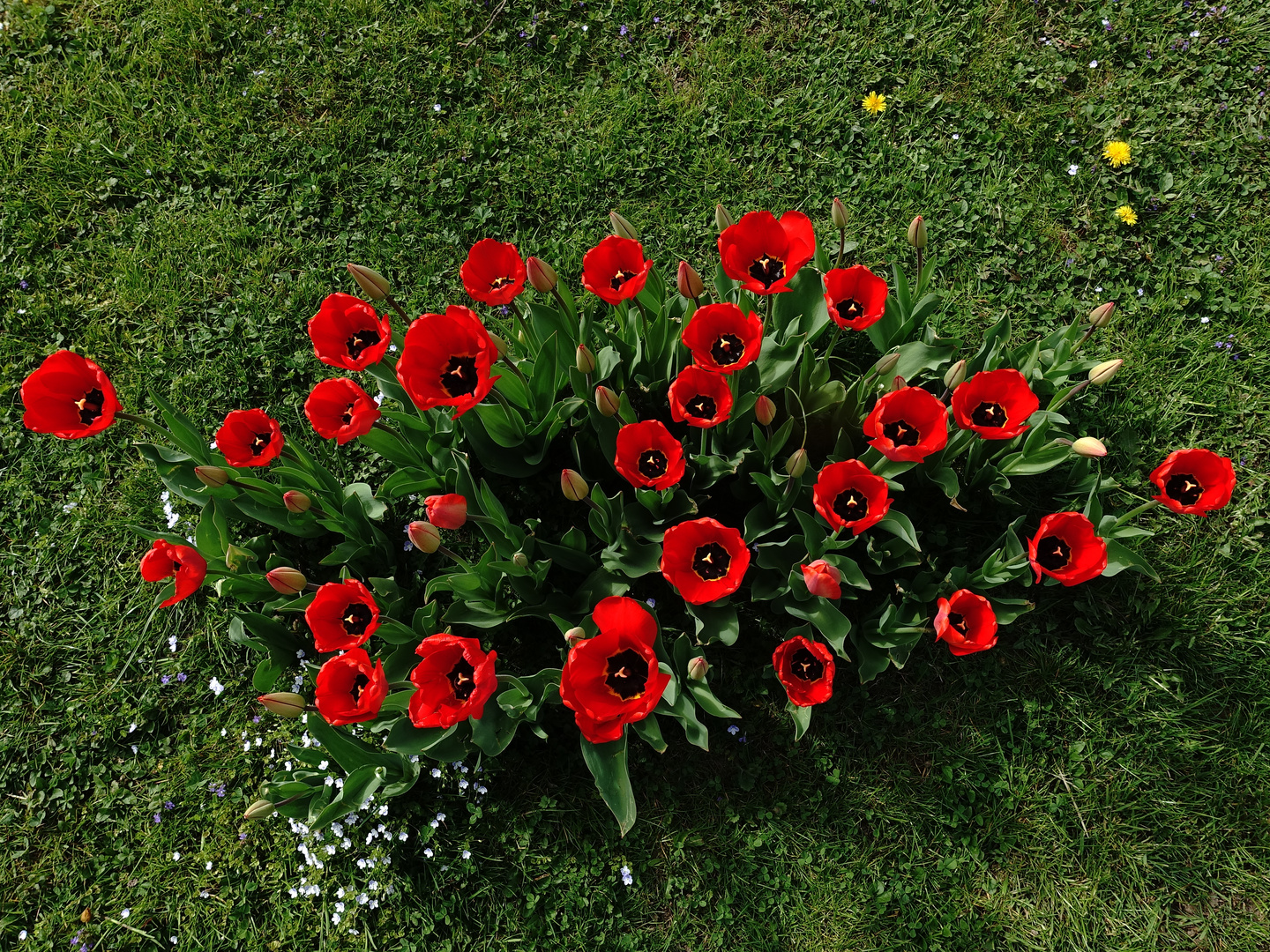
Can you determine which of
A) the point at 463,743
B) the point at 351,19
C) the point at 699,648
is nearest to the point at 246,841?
the point at 463,743

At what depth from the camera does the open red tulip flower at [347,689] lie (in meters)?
2.01

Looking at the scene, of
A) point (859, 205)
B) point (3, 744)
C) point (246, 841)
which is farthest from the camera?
point (859, 205)

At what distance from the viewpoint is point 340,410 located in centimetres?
238

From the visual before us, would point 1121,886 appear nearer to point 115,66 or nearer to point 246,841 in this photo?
point 246,841

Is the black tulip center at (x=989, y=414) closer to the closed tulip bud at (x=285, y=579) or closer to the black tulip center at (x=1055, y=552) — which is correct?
the black tulip center at (x=1055, y=552)

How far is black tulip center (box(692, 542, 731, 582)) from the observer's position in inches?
89.1

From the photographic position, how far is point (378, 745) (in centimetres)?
283

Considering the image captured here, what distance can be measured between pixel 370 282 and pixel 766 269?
1186 millimetres

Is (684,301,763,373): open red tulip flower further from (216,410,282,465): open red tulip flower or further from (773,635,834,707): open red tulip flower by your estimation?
(216,410,282,465): open red tulip flower

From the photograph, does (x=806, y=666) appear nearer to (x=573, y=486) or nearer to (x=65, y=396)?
(x=573, y=486)

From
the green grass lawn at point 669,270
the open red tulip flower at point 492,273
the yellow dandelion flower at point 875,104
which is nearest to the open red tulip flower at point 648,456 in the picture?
the open red tulip flower at point 492,273

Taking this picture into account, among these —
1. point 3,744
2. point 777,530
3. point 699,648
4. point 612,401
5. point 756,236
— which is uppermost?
point 756,236

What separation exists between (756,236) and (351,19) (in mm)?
2967

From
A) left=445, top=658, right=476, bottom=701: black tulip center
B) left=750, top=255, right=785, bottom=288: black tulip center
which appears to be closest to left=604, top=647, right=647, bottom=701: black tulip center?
left=445, top=658, right=476, bottom=701: black tulip center
